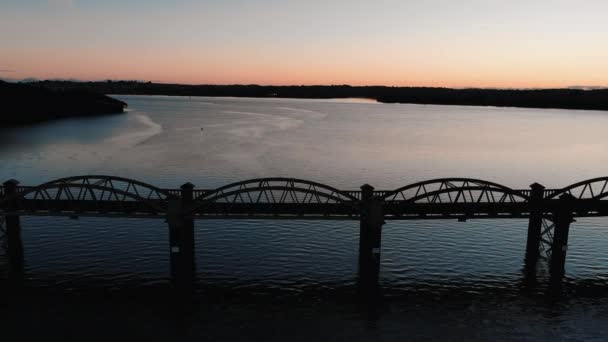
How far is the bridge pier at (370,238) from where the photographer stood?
36594 mm

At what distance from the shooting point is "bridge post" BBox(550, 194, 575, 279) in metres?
38.8

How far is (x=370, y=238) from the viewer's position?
38.4 m

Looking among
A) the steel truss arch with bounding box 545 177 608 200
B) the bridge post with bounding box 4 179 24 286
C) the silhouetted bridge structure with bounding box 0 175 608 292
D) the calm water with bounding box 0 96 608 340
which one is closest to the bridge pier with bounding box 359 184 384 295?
the silhouetted bridge structure with bounding box 0 175 608 292

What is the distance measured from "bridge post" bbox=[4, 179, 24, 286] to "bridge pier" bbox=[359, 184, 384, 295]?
26508 mm

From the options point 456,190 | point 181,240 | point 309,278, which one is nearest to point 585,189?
point 456,190

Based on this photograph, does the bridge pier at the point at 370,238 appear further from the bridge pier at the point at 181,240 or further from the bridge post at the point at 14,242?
the bridge post at the point at 14,242

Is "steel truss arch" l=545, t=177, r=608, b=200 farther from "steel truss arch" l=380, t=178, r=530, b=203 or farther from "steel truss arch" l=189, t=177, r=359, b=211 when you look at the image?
"steel truss arch" l=189, t=177, r=359, b=211

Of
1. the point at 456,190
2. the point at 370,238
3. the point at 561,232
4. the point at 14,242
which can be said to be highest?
the point at 456,190

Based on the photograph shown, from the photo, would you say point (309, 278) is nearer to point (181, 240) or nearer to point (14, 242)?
point (181, 240)

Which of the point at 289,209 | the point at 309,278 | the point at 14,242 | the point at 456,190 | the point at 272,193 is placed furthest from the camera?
the point at 272,193

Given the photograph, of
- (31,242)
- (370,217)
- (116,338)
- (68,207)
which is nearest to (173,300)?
(116,338)

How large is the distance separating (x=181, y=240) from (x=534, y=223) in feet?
100

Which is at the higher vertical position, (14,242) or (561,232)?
(561,232)

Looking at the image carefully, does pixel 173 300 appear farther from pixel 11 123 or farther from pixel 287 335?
pixel 11 123
